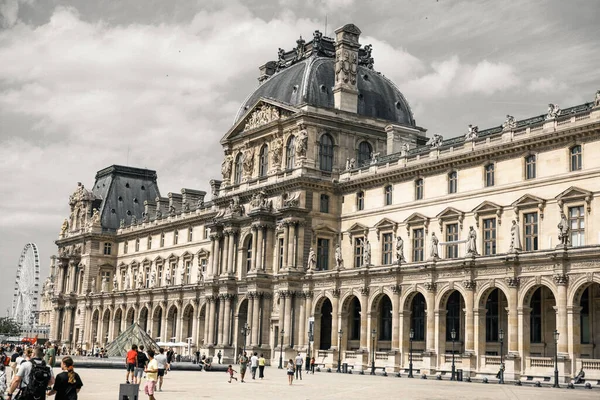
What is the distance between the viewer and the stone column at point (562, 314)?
174 ft

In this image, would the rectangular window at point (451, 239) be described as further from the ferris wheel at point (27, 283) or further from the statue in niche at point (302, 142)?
the ferris wheel at point (27, 283)

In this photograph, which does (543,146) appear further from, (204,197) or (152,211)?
(152,211)

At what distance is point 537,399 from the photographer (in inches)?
1454

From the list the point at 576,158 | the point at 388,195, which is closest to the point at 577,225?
the point at 576,158

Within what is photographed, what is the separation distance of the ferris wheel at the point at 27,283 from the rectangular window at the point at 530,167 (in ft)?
371

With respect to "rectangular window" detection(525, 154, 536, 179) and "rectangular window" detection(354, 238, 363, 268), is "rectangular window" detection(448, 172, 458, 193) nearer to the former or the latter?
"rectangular window" detection(525, 154, 536, 179)

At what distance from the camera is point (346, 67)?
83375 mm

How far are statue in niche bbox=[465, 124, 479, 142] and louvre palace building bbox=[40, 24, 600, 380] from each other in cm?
19

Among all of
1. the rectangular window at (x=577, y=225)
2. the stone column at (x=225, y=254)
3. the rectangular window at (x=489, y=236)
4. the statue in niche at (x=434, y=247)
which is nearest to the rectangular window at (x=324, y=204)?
the stone column at (x=225, y=254)

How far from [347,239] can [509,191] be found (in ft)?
64.3

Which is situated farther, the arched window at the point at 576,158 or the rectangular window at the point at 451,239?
the rectangular window at the point at 451,239

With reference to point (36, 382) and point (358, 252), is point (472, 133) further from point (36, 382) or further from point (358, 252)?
point (36, 382)

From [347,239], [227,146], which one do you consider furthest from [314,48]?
[347,239]

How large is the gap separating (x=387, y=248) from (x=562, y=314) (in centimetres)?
2332
